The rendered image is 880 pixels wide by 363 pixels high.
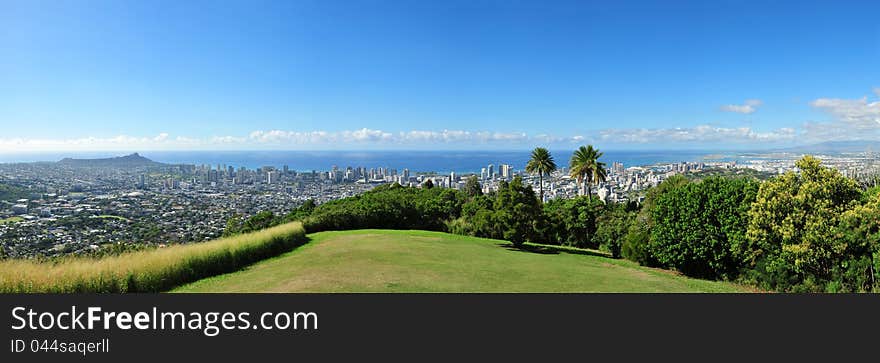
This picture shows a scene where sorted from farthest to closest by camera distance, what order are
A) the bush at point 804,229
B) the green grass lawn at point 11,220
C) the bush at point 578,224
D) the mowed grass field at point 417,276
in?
the bush at point 578,224 < the green grass lawn at point 11,220 < the bush at point 804,229 < the mowed grass field at point 417,276

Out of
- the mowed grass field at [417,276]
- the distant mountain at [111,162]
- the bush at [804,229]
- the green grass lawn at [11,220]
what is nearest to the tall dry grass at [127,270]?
the mowed grass field at [417,276]

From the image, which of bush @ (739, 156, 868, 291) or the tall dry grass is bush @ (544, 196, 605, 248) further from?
the tall dry grass

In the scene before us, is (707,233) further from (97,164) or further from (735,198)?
(97,164)

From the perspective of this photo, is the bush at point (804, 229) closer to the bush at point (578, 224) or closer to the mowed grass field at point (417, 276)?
the mowed grass field at point (417, 276)

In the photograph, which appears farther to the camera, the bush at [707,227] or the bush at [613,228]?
the bush at [613,228]

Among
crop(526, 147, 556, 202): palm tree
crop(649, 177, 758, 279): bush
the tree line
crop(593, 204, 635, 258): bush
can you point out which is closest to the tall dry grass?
the tree line

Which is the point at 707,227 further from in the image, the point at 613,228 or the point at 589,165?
the point at 589,165

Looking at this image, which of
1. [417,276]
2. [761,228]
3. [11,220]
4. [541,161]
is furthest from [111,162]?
[761,228]
